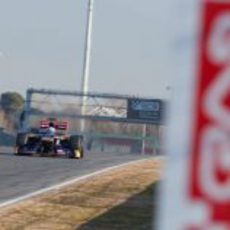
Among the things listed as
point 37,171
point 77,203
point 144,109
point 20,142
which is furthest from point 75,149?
point 77,203

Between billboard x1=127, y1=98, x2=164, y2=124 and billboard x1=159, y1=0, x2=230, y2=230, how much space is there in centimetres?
4193

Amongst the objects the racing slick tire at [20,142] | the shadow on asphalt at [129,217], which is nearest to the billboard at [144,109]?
the racing slick tire at [20,142]

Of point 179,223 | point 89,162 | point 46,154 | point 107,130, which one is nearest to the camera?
point 179,223

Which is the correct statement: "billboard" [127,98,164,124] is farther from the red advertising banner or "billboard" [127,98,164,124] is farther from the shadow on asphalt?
the red advertising banner

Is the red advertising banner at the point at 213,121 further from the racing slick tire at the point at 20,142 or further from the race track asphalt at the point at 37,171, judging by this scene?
the racing slick tire at the point at 20,142

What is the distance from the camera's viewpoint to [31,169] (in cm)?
2691

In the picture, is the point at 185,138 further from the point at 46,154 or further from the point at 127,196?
the point at 46,154

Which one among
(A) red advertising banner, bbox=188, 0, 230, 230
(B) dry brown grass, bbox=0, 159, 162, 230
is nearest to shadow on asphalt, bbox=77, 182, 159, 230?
(B) dry brown grass, bbox=0, 159, 162, 230

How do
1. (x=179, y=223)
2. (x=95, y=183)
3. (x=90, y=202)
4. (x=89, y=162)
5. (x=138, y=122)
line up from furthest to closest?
(x=138, y=122), (x=89, y=162), (x=95, y=183), (x=90, y=202), (x=179, y=223)

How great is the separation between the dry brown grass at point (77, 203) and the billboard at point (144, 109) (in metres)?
19.3

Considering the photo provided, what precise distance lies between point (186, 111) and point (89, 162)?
28.2 metres

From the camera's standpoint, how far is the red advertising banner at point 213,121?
2082 millimetres

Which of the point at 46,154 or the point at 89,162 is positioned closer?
the point at 89,162

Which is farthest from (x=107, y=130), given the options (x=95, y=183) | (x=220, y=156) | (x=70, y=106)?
(x=220, y=156)
